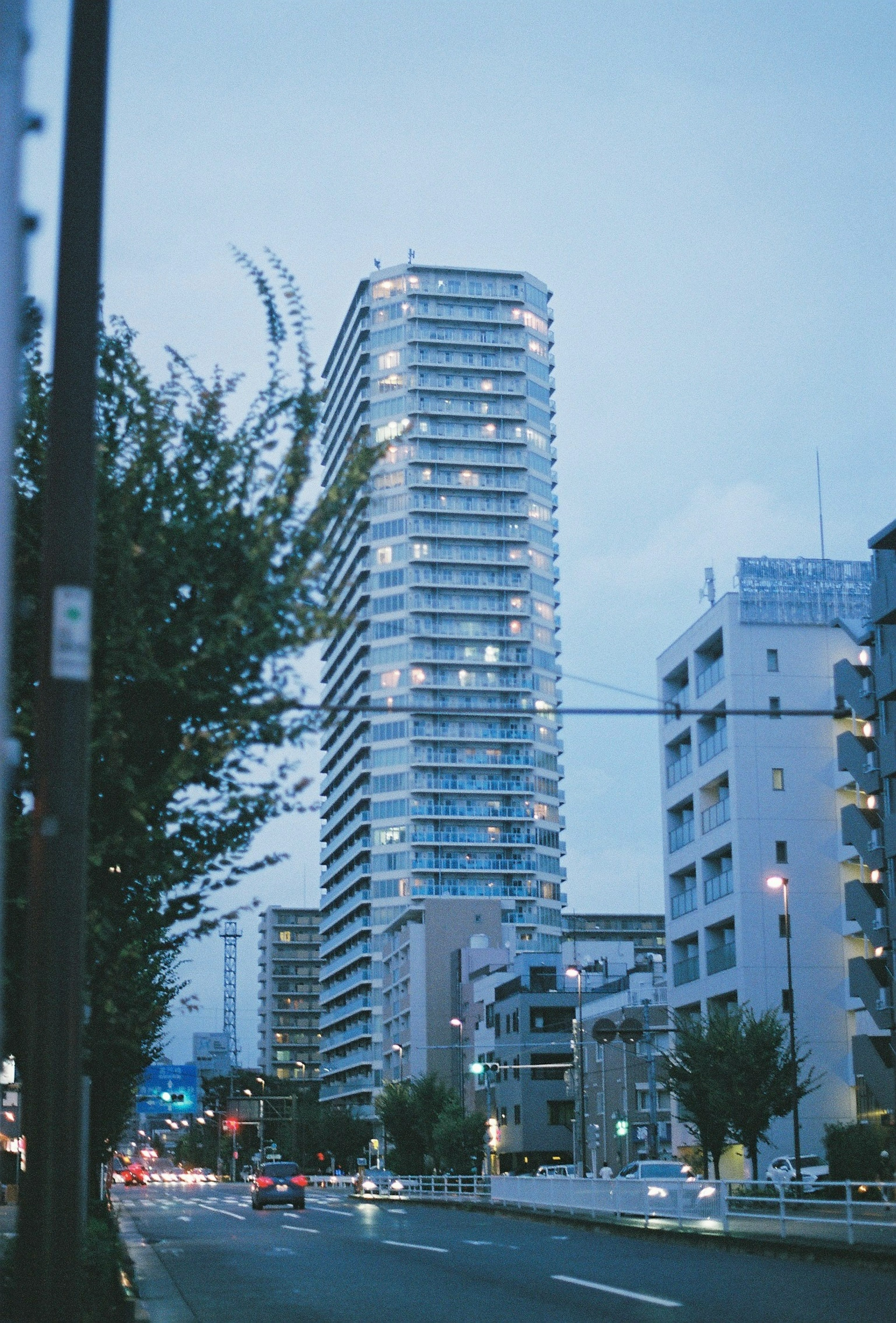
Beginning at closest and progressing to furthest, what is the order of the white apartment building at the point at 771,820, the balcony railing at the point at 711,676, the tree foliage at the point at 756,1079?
the tree foliage at the point at 756,1079
the white apartment building at the point at 771,820
the balcony railing at the point at 711,676

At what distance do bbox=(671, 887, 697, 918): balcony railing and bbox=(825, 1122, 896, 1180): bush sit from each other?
58.5 ft

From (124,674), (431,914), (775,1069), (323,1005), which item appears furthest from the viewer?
(323,1005)

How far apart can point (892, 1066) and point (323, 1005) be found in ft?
386

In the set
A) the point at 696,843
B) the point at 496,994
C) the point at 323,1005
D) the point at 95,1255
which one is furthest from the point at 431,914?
the point at 95,1255

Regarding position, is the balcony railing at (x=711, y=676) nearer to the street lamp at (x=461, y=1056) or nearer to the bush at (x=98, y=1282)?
the street lamp at (x=461, y=1056)

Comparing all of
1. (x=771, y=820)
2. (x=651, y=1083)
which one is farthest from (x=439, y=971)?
(x=771, y=820)

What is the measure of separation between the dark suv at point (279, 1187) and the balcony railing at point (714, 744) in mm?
26403

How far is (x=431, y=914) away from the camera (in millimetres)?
130750

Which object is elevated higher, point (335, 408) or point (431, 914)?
point (335, 408)

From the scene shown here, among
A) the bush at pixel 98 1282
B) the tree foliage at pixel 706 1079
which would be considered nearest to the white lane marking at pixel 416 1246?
the bush at pixel 98 1282

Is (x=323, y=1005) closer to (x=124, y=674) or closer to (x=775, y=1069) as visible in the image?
(x=775, y=1069)

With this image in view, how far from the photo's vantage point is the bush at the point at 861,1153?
174 feet

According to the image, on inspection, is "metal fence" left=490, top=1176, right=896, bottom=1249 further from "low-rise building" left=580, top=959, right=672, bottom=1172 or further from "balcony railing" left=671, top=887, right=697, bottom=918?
"low-rise building" left=580, top=959, right=672, bottom=1172

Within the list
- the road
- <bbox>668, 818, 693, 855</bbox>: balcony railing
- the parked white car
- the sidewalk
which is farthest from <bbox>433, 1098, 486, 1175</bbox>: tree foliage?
the sidewalk
